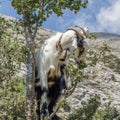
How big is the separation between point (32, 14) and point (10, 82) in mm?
1669

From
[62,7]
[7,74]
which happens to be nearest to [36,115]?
[7,74]

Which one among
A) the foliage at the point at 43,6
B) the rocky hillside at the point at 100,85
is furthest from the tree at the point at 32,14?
the rocky hillside at the point at 100,85

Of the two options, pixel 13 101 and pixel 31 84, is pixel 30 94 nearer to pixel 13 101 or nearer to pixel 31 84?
pixel 31 84

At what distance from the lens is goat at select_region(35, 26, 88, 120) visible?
12.3 meters

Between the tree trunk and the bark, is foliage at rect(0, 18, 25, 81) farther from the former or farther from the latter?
the tree trunk

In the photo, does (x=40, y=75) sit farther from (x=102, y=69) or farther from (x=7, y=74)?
(x=102, y=69)

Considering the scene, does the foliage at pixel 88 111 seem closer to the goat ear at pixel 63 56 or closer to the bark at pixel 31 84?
the goat ear at pixel 63 56

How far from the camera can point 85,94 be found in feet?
56.2

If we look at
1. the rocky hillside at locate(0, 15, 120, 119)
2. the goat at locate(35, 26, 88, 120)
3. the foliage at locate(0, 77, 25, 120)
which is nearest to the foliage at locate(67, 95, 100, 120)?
the goat at locate(35, 26, 88, 120)

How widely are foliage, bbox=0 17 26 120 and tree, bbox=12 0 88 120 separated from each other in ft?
0.72

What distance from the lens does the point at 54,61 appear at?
491 inches

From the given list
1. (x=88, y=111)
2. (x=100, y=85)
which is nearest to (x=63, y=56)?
(x=88, y=111)

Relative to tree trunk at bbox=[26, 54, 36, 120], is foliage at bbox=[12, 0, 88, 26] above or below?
above

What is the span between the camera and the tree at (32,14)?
39.4ft
